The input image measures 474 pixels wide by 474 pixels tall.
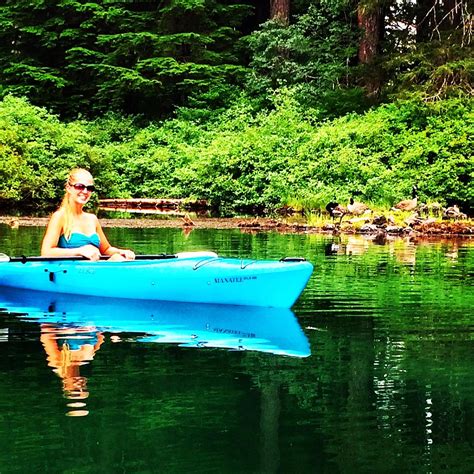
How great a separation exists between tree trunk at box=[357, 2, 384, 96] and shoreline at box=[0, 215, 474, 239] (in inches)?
265

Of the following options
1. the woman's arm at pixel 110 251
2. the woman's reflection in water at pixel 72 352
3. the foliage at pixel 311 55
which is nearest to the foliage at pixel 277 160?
the foliage at pixel 311 55

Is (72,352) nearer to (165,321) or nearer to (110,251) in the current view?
(165,321)

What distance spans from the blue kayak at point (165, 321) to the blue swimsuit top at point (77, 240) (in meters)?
0.47

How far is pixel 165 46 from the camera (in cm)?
2889

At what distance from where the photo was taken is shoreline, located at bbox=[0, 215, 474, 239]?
707 inches

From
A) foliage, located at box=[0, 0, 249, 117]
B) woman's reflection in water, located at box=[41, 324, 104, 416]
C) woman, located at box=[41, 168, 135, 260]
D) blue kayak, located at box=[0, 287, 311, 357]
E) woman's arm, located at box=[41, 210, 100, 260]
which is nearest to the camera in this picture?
woman's reflection in water, located at box=[41, 324, 104, 416]

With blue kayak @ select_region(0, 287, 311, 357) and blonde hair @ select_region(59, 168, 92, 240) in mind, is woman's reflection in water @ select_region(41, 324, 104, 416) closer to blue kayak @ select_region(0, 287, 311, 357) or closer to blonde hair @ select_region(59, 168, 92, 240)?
blue kayak @ select_region(0, 287, 311, 357)

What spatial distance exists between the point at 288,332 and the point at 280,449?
9.98ft

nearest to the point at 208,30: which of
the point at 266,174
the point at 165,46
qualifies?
the point at 165,46

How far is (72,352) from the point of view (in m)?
6.22

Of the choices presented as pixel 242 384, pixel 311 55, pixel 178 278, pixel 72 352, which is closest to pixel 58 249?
pixel 178 278

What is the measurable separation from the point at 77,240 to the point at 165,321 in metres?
1.86

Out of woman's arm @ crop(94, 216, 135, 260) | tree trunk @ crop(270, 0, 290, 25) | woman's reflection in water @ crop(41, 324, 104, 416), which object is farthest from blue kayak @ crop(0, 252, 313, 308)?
tree trunk @ crop(270, 0, 290, 25)

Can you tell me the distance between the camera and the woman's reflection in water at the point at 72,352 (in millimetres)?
5057
